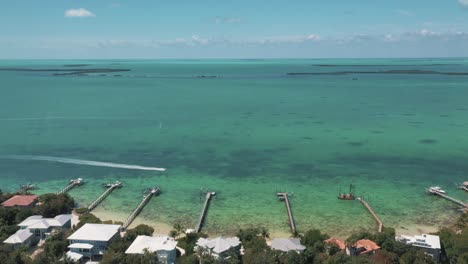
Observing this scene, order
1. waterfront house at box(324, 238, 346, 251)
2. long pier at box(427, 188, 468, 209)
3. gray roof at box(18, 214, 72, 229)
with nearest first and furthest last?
waterfront house at box(324, 238, 346, 251) < gray roof at box(18, 214, 72, 229) < long pier at box(427, 188, 468, 209)

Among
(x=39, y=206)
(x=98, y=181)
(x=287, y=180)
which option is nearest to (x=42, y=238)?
(x=39, y=206)

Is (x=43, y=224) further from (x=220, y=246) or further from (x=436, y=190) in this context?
(x=436, y=190)

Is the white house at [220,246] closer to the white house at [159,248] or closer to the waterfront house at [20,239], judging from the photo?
the white house at [159,248]

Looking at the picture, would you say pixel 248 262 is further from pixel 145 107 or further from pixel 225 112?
pixel 145 107

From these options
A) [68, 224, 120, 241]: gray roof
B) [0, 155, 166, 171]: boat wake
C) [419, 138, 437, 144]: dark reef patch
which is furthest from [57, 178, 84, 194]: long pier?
[419, 138, 437, 144]: dark reef patch

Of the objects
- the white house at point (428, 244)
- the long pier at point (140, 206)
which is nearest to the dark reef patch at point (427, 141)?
the white house at point (428, 244)

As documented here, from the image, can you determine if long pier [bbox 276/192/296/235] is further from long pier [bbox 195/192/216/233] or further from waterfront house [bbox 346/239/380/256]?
long pier [bbox 195/192/216/233]

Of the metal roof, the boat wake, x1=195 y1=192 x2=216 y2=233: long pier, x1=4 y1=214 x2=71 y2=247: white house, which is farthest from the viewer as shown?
the boat wake
